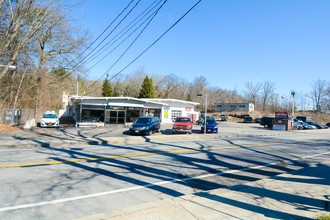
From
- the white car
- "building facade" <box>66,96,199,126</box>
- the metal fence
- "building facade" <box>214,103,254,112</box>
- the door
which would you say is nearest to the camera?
the metal fence

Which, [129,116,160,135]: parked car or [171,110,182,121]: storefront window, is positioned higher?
[171,110,182,121]: storefront window

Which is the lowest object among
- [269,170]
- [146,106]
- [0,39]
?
[269,170]

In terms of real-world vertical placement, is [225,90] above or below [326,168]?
above

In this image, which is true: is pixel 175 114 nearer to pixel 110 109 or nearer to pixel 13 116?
pixel 110 109

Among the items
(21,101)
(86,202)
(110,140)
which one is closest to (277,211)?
(86,202)

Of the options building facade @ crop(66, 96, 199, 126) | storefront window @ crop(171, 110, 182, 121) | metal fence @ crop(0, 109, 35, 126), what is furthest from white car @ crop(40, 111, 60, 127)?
storefront window @ crop(171, 110, 182, 121)

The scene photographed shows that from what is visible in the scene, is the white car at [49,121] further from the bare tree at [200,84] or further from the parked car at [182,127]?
the bare tree at [200,84]

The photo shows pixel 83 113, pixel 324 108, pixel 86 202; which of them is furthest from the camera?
pixel 324 108

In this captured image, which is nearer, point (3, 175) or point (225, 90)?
point (3, 175)

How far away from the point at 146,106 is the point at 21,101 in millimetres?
18340

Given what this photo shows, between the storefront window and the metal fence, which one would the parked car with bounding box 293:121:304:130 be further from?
the metal fence

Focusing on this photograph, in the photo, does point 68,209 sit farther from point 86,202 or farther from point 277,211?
point 277,211

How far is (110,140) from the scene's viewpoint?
17297 mm

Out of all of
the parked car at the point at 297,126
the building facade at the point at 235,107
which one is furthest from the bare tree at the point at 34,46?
the building facade at the point at 235,107
